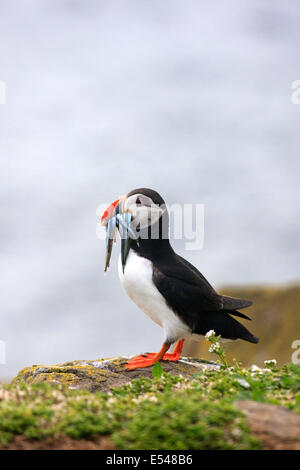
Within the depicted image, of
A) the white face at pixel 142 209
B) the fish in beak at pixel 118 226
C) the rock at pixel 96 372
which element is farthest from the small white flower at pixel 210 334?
the white face at pixel 142 209

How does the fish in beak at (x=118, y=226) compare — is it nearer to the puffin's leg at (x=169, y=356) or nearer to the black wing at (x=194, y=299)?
the black wing at (x=194, y=299)

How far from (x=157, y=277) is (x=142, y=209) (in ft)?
3.25

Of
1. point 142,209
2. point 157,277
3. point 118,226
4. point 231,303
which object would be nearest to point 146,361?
point 157,277

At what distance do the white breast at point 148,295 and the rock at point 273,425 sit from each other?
131 inches

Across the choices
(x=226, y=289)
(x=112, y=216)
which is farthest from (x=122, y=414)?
(x=226, y=289)

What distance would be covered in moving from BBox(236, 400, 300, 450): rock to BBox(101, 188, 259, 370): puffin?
10.9 ft

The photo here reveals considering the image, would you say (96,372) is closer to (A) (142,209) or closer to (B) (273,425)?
(A) (142,209)

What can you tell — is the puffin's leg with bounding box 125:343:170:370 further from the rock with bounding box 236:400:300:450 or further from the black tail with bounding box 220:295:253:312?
the rock with bounding box 236:400:300:450

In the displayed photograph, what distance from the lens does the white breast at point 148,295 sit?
322 inches

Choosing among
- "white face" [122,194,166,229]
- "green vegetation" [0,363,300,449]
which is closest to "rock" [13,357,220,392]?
"green vegetation" [0,363,300,449]

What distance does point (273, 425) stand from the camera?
186 inches

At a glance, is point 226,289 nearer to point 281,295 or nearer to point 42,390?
point 281,295
